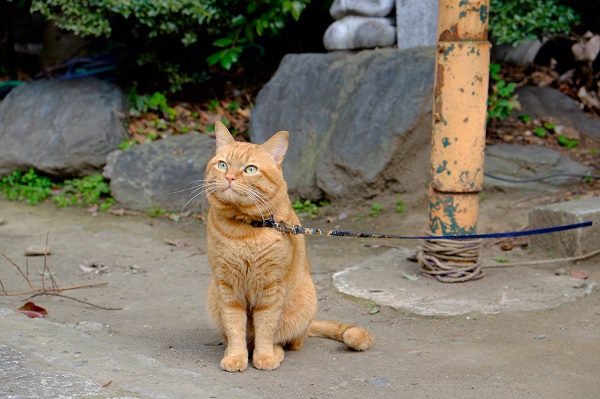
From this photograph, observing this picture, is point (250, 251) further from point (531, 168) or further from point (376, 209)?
point (531, 168)

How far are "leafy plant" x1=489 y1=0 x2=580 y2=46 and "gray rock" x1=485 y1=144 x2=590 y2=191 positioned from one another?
40.2 inches

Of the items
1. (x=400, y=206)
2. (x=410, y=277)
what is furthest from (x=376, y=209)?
(x=410, y=277)

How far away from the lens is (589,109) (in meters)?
8.13

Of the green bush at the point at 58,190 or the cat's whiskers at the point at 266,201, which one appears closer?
the cat's whiskers at the point at 266,201

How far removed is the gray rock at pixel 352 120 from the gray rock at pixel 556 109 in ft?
5.67

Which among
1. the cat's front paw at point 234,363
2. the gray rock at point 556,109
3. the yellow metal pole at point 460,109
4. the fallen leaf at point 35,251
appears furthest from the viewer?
the gray rock at point 556,109

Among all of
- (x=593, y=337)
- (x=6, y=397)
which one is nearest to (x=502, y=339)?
(x=593, y=337)

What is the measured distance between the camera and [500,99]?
7.26m

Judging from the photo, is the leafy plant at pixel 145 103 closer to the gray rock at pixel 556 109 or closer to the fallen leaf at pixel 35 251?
the fallen leaf at pixel 35 251

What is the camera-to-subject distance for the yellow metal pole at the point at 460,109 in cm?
456

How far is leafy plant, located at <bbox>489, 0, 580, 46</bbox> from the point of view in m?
6.65

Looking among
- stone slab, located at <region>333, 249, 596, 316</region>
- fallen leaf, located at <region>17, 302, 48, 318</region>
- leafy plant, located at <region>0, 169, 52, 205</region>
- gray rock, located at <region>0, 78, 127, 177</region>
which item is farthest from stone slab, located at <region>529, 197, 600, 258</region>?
leafy plant, located at <region>0, 169, 52, 205</region>

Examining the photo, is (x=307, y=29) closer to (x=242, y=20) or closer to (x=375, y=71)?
(x=242, y=20)

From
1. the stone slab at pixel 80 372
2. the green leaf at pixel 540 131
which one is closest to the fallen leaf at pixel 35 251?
the stone slab at pixel 80 372
